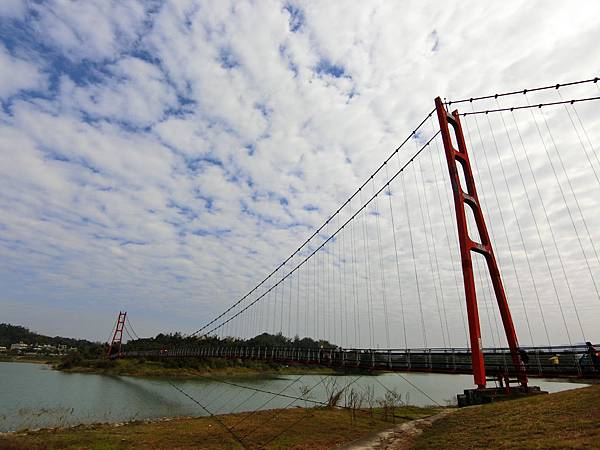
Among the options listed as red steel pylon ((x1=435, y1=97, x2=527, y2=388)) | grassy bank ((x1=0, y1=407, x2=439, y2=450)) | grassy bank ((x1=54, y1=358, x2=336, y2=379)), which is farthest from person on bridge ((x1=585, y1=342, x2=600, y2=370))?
grassy bank ((x1=54, y1=358, x2=336, y2=379))

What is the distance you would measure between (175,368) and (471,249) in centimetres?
6323

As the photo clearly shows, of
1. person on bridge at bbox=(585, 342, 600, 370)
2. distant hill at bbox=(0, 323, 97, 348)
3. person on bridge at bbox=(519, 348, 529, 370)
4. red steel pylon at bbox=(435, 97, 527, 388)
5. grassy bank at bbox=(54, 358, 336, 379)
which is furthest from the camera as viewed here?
distant hill at bbox=(0, 323, 97, 348)

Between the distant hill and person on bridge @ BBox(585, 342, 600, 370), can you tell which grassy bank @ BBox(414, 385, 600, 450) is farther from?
the distant hill

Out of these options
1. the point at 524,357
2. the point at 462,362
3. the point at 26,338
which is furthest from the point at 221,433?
the point at 26,338

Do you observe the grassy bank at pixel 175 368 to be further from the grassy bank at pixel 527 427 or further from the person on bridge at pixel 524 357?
the grassy bank at pixel 527 427

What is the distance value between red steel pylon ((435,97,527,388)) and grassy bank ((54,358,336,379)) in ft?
162

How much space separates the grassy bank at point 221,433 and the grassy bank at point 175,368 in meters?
43.4

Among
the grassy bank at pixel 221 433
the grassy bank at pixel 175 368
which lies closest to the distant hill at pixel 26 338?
the grassy bank at pixel 175 368

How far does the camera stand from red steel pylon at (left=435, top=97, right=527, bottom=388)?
15688mm

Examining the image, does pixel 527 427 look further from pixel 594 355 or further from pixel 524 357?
pixel 524 357

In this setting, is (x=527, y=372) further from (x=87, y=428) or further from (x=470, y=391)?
(x=87, y=428)

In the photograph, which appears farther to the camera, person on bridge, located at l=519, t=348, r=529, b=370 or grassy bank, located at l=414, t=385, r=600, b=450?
person on bridge, located at l=519, t=348, r=529, b=370

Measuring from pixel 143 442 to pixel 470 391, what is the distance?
14892 millimetres

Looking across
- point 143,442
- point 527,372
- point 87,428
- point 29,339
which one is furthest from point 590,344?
point 29,339
